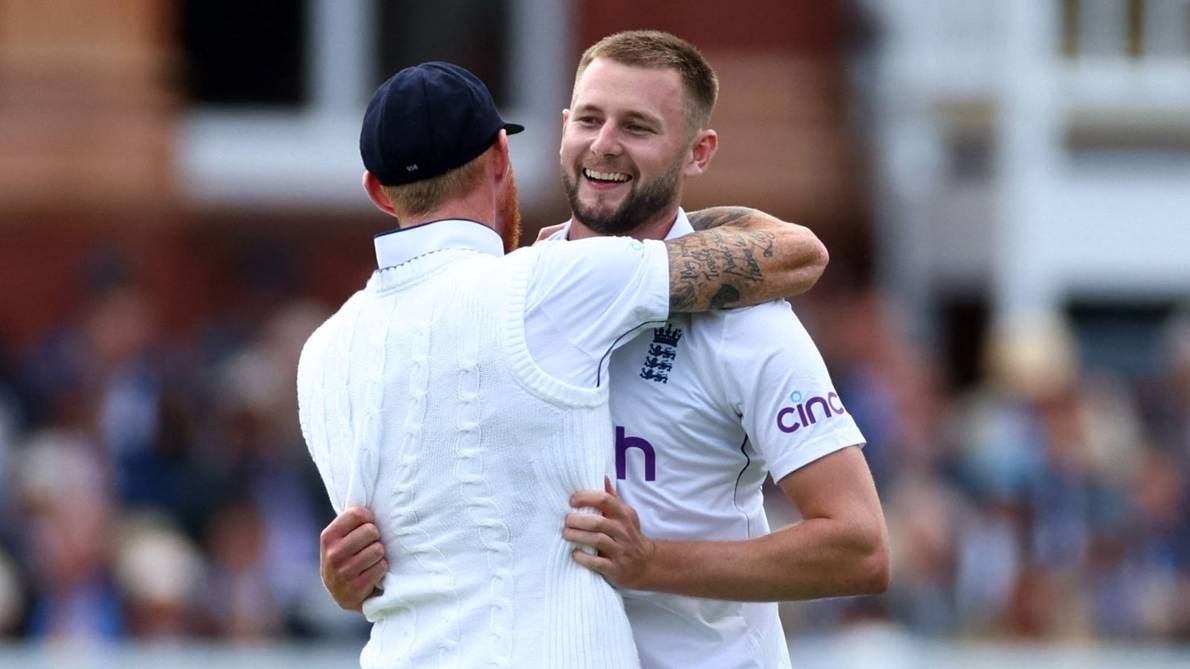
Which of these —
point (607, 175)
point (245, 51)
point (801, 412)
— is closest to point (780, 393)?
point (801, 412)

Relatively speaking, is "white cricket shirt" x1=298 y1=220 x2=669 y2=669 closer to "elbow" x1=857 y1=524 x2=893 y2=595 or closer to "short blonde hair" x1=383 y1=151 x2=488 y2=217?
"short blonde hair" x1=383 y1=151 x2=488 y2=217

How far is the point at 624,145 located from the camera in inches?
165

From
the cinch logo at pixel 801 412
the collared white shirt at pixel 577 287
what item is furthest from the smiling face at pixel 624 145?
the cinch logo at pixel 801 412

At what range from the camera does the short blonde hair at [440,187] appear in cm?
401

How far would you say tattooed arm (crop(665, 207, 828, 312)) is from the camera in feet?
13.2

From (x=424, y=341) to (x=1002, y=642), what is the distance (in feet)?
21.5

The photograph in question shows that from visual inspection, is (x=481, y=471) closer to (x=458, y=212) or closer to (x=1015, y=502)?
(x=458, y=212)

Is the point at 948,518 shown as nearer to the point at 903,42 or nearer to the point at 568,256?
the point at 903,42

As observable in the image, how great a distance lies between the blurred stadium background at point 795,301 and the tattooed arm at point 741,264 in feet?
13.9

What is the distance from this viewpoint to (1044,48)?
13.8 metres

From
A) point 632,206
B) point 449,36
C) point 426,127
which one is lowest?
point 449,36

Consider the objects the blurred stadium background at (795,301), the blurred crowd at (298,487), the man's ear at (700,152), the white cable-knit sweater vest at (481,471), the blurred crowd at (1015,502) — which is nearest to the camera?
the white cable-knit sweater vest at (481,471)

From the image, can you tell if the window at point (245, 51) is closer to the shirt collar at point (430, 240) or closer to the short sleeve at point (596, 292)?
the shirt collar at point (430, 240)

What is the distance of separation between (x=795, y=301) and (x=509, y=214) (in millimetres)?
7382
